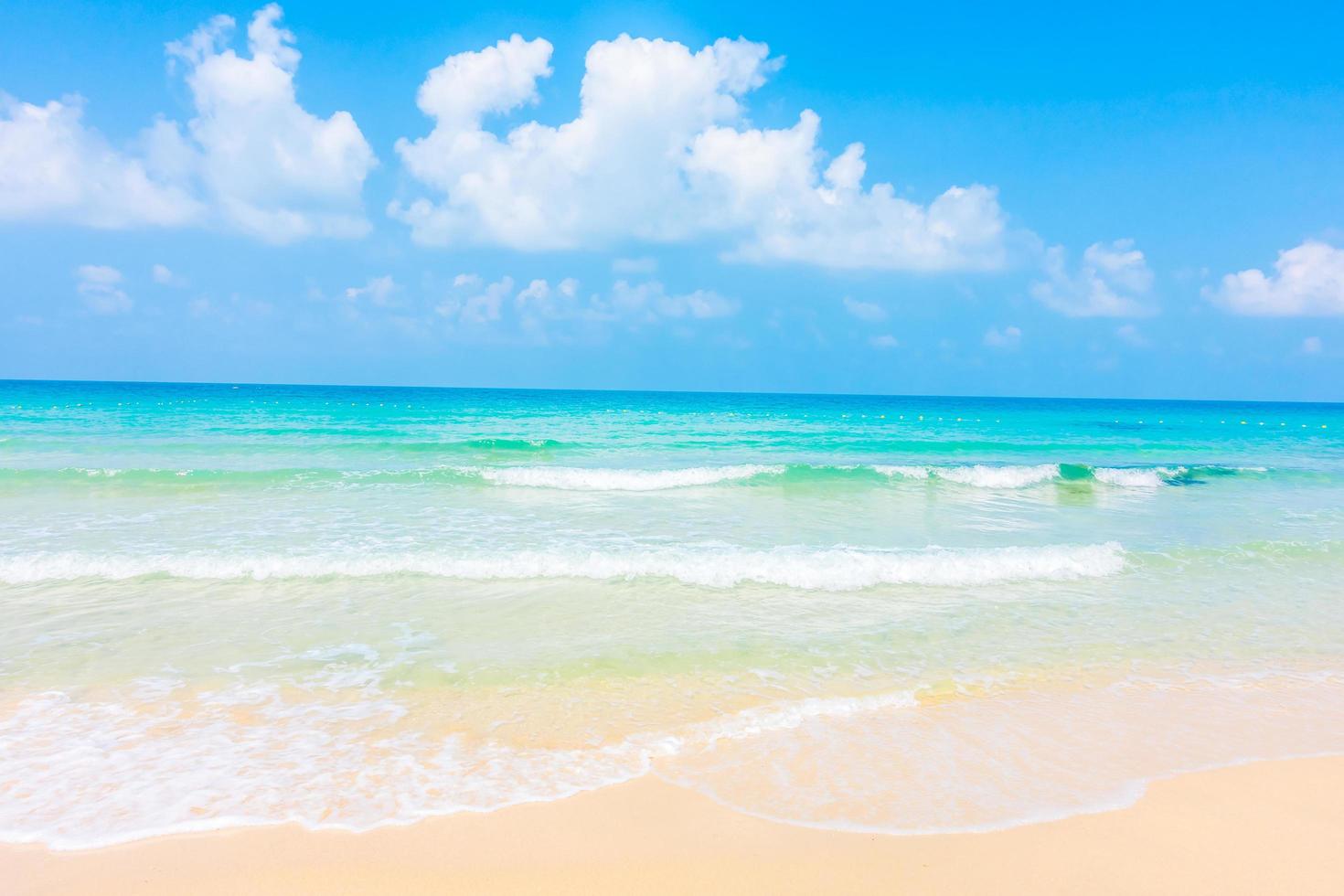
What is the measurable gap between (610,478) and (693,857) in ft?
52.0

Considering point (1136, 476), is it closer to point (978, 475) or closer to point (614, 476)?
point (978, 475)

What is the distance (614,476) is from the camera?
1980 centimetres

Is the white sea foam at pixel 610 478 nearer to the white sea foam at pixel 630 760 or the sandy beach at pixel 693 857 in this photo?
the white sea foam at pixel 630 760

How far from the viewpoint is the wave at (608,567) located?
9.71 meters

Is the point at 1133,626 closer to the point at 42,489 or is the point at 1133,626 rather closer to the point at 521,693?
the point at 521,693

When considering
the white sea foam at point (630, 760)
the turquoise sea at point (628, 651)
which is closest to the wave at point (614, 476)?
the turquoise sea at point (628, 651)

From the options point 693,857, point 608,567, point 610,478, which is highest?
point 610,478

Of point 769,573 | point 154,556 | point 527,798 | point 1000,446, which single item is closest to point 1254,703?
point 769,573

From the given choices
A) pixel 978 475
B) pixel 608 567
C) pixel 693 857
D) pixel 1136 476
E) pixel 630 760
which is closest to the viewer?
pixel 693 857

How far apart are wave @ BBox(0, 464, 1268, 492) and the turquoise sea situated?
0.75 m

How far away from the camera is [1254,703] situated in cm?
623

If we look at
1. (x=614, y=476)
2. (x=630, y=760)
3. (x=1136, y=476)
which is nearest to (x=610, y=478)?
(x=614, y=476)

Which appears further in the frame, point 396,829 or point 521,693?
point 521,693

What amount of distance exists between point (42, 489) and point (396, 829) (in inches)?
688
